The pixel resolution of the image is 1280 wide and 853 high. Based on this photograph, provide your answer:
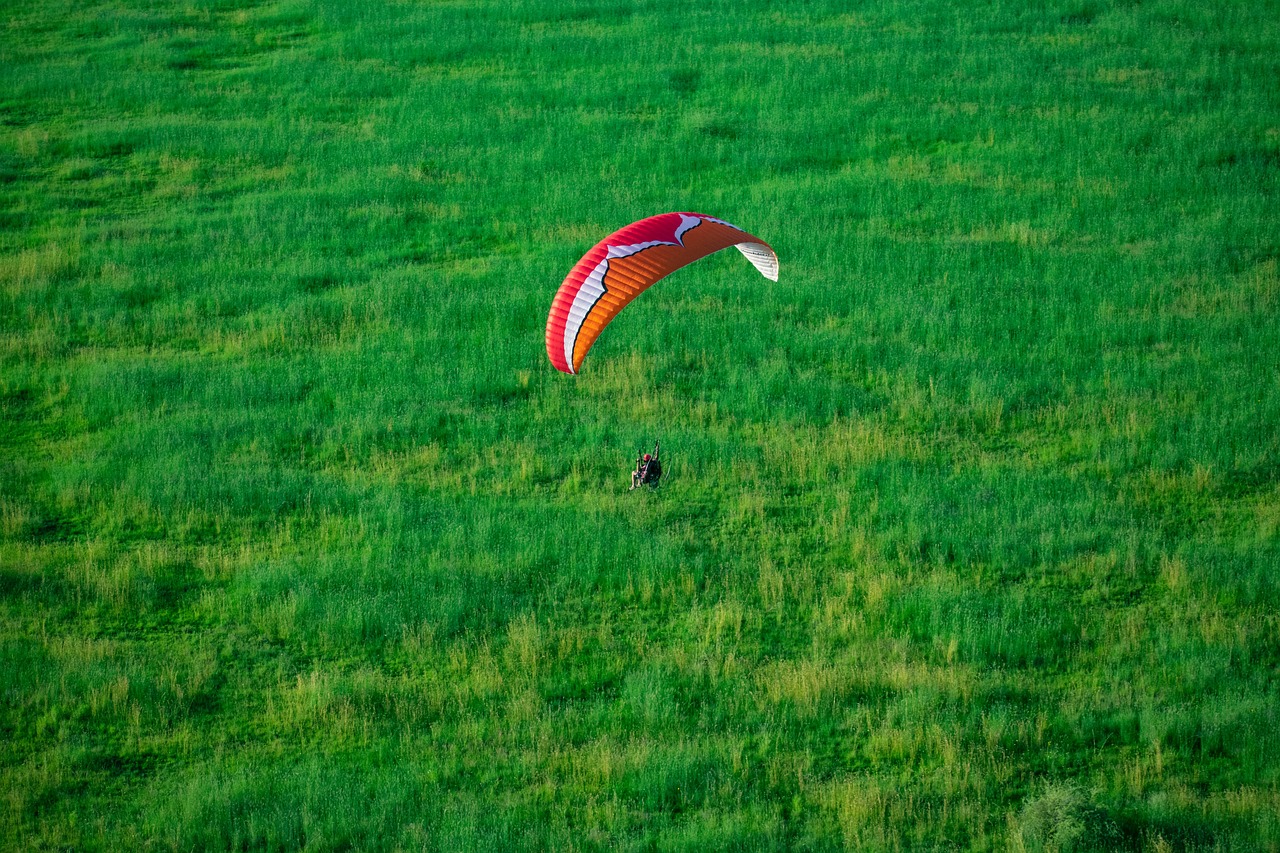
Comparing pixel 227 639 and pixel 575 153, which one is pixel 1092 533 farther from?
pixel 575 153

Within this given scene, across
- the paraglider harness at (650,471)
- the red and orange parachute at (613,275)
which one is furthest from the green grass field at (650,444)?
the red and orange parachute at (613,275)

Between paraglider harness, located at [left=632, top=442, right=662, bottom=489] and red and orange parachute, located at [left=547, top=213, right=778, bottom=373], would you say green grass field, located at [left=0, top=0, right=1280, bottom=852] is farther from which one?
red and orange parachute, located at [left=547, top=213, right=778, bottom=373]

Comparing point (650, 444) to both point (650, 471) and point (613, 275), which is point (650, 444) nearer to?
point (650, 471)

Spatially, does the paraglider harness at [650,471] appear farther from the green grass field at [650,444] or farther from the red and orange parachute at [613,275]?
the red and orange parachute at [613,275]

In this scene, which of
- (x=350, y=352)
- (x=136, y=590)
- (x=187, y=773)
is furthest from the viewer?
(x=350, y=352)

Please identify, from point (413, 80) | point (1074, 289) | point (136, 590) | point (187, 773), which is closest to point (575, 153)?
point (413, 80)

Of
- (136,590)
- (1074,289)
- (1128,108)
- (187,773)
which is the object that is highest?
(1128,108)

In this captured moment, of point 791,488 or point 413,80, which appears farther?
point 413,80
